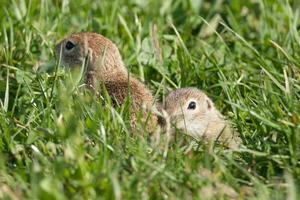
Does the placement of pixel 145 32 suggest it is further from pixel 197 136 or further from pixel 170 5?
pixel 197 136

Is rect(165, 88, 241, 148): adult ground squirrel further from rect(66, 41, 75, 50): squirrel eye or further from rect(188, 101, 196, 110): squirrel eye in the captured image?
rect(66, 41, 75, 50): squirrel eye

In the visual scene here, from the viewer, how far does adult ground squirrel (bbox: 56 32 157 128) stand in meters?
6.78

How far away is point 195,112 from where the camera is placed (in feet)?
23.1

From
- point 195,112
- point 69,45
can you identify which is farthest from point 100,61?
point 69,45

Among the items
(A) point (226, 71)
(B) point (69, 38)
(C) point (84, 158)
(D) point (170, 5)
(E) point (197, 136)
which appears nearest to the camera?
(C) point (84, 158)

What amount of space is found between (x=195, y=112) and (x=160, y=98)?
356 mm

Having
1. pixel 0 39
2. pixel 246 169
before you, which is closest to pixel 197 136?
pixel 246 169

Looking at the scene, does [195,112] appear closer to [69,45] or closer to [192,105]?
[192,105]

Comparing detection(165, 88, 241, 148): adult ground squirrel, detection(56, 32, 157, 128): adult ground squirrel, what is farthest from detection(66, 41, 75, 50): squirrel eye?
detection(165, 88, 241, 148): adult ground squirrel

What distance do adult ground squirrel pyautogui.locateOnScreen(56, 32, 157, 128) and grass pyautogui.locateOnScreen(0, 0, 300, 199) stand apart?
16 cm

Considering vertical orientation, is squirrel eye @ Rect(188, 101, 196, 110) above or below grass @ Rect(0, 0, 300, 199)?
below

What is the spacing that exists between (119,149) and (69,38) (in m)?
2.52

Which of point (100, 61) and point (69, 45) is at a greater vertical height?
point (100, 61)

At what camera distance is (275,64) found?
7.32m
